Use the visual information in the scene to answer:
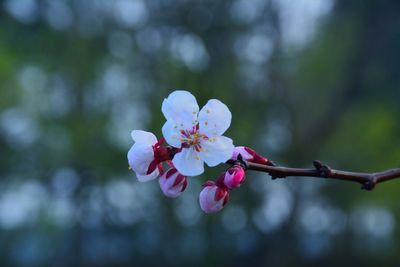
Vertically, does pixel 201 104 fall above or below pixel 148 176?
above

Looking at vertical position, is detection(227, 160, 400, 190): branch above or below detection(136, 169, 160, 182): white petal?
above

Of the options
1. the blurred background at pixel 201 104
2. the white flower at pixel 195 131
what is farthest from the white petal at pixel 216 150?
the blurred background at pixel 201 104

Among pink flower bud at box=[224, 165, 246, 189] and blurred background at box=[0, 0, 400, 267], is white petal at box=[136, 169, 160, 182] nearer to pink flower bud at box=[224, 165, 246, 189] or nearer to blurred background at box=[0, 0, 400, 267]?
pink flower bud at box=[224, 165, 246, 189]

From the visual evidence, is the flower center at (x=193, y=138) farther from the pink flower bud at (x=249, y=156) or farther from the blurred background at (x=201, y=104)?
the blurred background at (x=201, y=104)

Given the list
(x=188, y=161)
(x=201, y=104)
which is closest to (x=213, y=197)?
(x=188, y=161)

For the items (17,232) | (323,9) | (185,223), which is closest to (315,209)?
(185,223)

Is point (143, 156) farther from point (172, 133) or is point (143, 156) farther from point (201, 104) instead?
point (201, 104)

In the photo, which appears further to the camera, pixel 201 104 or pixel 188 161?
pixel 201 104

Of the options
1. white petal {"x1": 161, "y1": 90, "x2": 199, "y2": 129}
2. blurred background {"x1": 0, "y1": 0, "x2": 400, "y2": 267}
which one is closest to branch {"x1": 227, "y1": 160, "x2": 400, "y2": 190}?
white petal {"x1": 161, "y1": 90, "x2": 199, "y2": 129}
